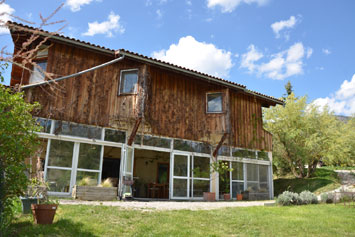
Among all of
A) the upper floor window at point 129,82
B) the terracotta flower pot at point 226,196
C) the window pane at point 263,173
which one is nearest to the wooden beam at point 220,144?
the terracotta flower pot at point 226,196

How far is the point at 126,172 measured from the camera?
36.0 ft

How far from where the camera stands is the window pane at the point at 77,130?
1001 centimetres

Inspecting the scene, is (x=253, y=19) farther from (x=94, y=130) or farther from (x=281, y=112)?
(x=281, y=112)

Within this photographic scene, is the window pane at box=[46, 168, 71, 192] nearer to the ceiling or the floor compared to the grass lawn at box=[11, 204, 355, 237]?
nearer to the ceiling

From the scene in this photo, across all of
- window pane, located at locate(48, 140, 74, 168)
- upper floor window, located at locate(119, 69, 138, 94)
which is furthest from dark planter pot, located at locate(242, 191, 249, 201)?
window pane, located at locate(48, 140, 74, 168)

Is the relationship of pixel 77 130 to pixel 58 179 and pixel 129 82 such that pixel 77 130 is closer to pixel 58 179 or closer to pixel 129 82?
pixel 58 179

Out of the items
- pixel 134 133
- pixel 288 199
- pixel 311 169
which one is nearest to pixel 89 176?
pixel 134 133

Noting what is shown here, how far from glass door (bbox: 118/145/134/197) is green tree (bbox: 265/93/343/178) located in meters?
11.0

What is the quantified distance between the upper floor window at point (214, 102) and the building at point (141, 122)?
0.05 m

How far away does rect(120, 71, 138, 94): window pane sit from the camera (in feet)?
37.1

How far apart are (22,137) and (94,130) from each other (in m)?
6.06

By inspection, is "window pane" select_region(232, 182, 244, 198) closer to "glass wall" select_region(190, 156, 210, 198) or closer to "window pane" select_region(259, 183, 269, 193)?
"window pane" select_region(259, 183, 269, 193)

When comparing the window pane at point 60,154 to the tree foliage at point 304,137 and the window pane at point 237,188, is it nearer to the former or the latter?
the window pane at point 237,188

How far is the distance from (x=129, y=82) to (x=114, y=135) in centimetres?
220
